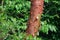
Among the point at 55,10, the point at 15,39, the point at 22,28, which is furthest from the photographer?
the point at 55,10

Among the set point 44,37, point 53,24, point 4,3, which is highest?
point 4,3

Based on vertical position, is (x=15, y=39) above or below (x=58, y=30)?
above

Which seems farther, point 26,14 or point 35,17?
point 26,14

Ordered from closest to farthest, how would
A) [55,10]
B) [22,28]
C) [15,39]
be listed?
[15,39] → [22,28] → [55,10]

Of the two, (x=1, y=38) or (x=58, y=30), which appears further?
(x=58, y=30)

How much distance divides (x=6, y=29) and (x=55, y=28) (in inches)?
53.4

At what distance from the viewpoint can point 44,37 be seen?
6039mm

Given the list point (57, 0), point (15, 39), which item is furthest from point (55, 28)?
point (15, 39)

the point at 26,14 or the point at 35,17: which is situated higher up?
the point at 35,17

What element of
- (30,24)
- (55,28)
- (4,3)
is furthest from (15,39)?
(4,3)

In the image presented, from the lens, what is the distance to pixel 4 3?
20.8ft

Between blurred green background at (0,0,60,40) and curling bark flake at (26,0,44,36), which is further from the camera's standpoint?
blurred green background at (0,0,60,40)

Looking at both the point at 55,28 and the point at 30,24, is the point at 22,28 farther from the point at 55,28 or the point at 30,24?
the point at 30,24

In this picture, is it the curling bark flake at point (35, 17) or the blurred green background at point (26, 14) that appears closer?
the curling bark flake at point (35, 17)
